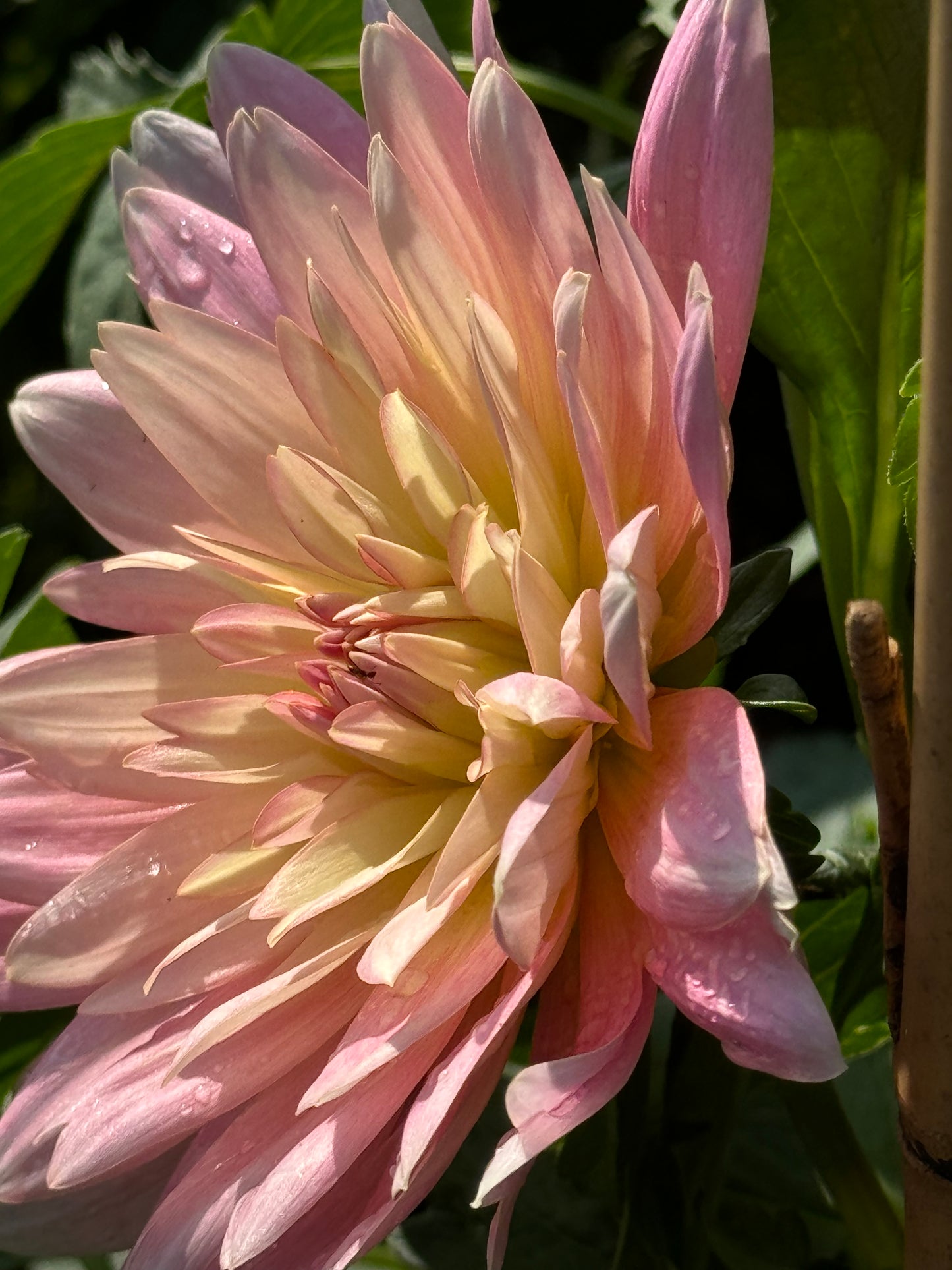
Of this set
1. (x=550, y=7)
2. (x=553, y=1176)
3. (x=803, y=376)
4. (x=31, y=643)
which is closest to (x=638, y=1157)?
(x=553, y=1176)

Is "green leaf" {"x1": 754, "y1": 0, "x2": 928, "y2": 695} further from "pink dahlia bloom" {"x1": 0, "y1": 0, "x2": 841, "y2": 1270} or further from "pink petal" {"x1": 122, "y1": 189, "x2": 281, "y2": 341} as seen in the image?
"pink petal" {"x1": 122, "y1": 189, "x2": 281, "y2": 341}

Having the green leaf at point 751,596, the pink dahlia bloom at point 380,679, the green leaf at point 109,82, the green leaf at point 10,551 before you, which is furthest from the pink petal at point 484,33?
the green leaf at point 109,82

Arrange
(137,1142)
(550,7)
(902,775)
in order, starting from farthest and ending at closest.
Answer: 1. (550,7)
2. (137,1142)
3. (902,775)

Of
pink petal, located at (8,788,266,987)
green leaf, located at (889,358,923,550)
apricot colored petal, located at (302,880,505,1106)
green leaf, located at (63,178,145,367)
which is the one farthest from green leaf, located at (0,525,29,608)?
green leaf, located at (889,358,923,550)

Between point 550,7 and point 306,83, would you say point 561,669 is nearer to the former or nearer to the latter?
point 306,83

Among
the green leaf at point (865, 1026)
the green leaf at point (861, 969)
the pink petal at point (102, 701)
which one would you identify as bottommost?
the green leaf at point (865, 1026)

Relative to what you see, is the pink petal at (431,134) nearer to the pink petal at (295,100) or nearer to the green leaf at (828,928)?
the pink petal at (295,100)

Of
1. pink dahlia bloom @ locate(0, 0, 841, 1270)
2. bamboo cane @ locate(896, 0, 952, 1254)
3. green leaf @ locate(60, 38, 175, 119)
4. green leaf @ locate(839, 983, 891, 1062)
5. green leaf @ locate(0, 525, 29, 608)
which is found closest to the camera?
bamboo cane @ locate(896, 0, 952, 1254)
